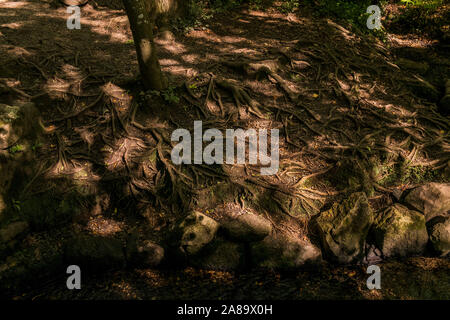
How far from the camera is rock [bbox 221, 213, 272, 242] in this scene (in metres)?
5.06

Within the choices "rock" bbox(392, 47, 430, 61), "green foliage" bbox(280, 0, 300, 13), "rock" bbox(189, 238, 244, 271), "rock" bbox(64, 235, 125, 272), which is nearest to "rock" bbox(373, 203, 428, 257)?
"rock" bbox(189, 238, 244, 271)

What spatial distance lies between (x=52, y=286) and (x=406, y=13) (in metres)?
11.0

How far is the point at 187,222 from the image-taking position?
4.96 m

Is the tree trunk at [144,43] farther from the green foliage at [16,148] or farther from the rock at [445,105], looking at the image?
the rock at [445,105]

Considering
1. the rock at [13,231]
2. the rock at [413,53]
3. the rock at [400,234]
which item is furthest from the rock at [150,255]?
the rock at [413,53]

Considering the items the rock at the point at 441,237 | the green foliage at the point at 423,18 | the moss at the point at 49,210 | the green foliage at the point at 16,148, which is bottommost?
the rock at the point at 441,237

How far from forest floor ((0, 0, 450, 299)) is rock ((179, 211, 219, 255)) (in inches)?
14.5

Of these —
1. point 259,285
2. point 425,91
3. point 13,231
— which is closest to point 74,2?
point 13,231

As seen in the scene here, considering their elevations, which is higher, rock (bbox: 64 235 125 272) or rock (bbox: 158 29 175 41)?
rock (bbox: 158 29 175 41)

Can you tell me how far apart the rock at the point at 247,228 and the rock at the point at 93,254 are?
5.20 feet

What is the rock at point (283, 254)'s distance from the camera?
493 cm

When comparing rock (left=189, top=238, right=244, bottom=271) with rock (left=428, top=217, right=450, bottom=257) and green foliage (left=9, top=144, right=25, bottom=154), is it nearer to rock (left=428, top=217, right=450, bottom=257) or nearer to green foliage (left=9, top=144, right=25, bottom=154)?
rock (left=428, top=217, right=450, bottom=257)

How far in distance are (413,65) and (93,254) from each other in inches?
325

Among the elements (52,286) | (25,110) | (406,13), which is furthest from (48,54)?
(406,13)
